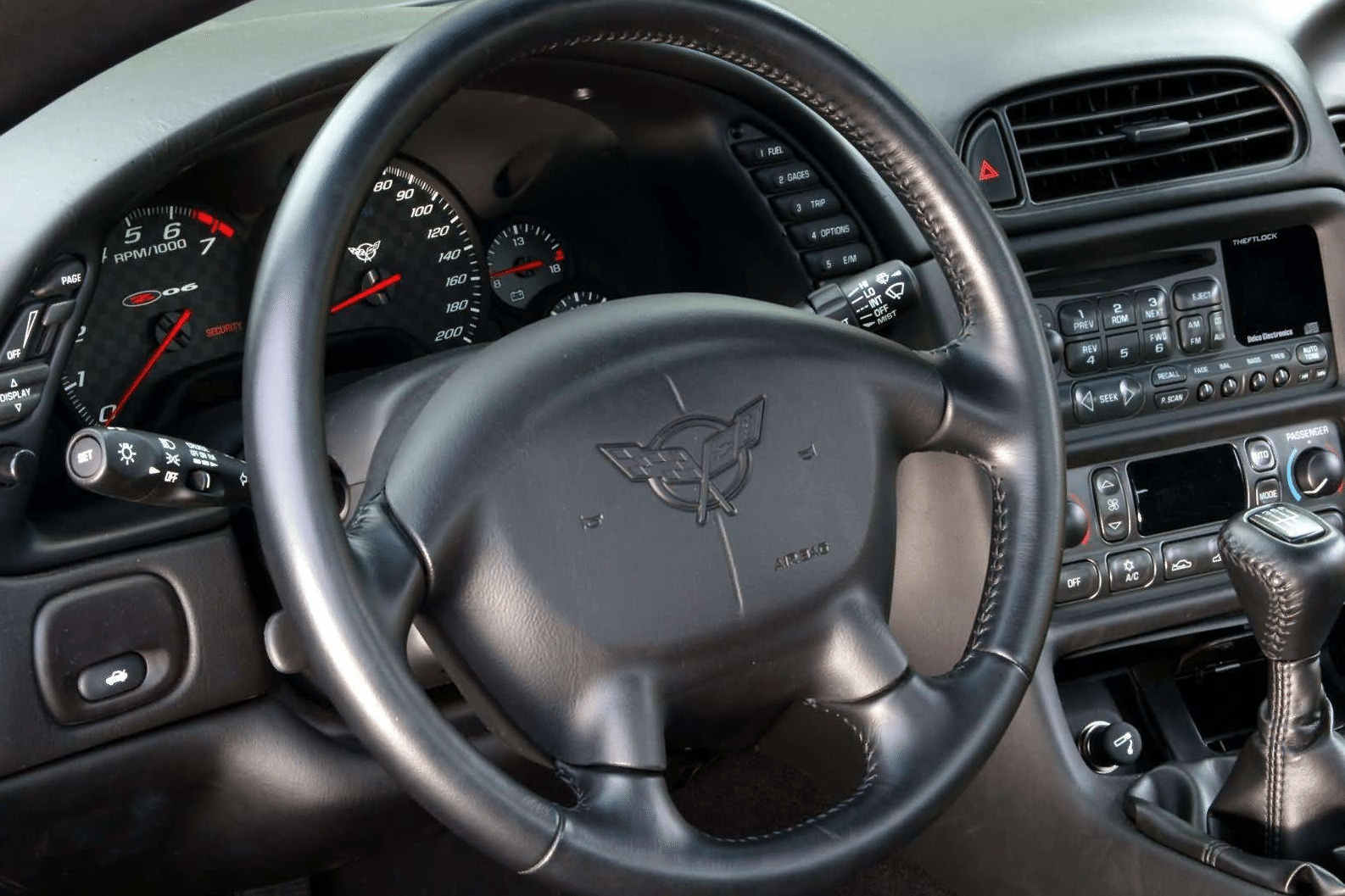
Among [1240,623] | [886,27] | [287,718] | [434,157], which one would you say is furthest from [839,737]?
[886,27]

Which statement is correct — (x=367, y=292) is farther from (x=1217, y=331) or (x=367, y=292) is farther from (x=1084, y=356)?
(x=1217, y=331)

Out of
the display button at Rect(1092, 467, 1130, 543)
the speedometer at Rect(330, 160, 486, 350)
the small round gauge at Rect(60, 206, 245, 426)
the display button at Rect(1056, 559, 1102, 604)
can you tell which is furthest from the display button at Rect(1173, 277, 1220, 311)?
the small round gauge at Rect(60, 206, 245, 426)

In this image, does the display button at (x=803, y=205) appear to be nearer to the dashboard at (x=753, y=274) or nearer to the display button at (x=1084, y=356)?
the dashboard at (x=753, y=274)

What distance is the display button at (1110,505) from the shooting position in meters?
1.60

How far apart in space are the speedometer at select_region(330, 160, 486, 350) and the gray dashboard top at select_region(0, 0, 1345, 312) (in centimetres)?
19

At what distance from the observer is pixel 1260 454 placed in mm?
1686

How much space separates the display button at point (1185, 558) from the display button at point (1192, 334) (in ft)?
0.70

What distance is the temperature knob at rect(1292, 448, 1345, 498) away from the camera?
5.57 feet

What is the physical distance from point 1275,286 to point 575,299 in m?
0.80

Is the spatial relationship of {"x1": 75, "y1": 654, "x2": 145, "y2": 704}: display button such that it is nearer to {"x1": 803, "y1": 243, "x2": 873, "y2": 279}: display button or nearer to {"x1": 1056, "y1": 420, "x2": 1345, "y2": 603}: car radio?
{"x1": 803, "y1": 243, "x2": 873, "y2": 279}: display button

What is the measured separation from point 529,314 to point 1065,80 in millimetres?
642

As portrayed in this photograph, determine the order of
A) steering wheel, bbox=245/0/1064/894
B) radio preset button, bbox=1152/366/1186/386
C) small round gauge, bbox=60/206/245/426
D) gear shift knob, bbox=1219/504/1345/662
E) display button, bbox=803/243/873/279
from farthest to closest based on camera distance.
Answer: radio preset button, bbox=1152/366/1186/386
display button, bbox=803/243/873/279
small round gauge, bbox=60/206/245/426
gear shift knob, bbox=1219/504/1345/662
steering wheel, bbox=245/0/1064/894

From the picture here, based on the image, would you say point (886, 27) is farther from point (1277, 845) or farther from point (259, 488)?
point (259, 488)

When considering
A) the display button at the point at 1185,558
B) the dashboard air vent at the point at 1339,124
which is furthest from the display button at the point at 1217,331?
the dashboard air vent at the point at 1339,124
